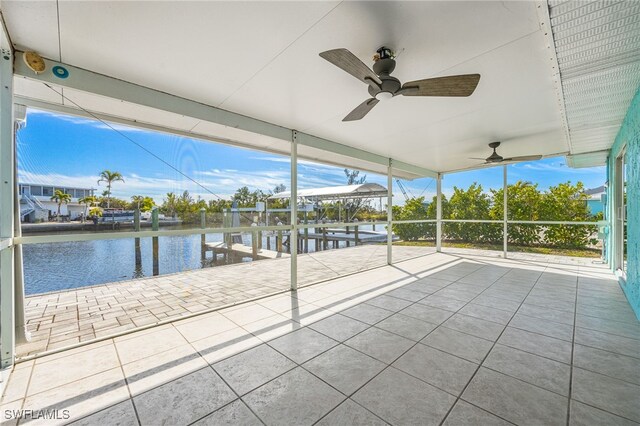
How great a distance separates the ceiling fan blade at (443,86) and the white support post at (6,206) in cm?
296

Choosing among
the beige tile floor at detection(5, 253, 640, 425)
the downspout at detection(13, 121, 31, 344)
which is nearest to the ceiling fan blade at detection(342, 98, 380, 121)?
the beige tile floor at detection(5, 253, 640, 425)

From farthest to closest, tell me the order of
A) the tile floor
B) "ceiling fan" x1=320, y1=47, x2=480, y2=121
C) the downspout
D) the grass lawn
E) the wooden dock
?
the grass lawn < the wooden dock < the tile floor < the downspout < "ceiling fan" x1=320, y1=47, x2=480, y2=121

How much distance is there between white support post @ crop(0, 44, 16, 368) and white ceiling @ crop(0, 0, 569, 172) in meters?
0.32

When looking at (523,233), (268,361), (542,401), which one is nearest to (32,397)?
(268,361)

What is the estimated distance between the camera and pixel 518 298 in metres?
3.35

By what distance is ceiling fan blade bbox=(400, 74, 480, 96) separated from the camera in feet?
6.13

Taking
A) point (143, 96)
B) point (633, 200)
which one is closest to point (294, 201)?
point (143, 96)

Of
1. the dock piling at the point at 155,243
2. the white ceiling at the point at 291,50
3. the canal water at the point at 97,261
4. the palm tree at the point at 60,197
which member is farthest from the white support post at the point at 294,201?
the palm tree at the point at 60,197

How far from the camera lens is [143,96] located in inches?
98.3

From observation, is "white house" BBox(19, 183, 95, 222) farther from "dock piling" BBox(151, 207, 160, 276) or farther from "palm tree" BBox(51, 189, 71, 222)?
"dock piling" BBox(151, 207, 160, 276)

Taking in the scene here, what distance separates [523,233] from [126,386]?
32.0 ft

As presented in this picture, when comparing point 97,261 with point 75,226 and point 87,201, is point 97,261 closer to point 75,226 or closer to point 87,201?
point 87,201

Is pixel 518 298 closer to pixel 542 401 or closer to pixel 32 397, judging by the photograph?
pixel 542 401

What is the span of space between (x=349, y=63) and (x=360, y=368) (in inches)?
86.5
